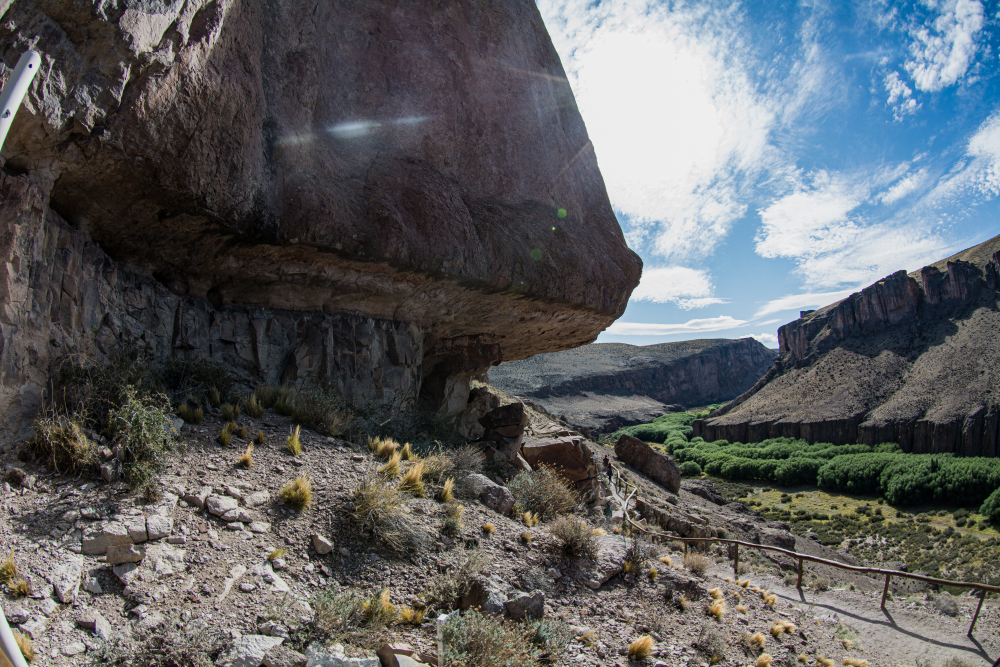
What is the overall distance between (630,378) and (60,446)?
120244 millimetres

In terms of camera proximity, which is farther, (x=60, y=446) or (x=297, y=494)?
(x=297, y=494)

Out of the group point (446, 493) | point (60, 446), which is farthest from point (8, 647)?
point (446, 493)

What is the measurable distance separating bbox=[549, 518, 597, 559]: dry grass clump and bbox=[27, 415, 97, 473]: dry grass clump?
5.53 metres

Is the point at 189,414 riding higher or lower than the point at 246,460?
higher

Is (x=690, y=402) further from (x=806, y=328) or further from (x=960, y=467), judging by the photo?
(x=960, y=467)

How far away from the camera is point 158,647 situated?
355 cm

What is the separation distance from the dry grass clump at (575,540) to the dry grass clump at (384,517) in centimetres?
224

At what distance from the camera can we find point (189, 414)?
6438 millimetres

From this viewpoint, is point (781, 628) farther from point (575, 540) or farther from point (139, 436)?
point (139, 436)

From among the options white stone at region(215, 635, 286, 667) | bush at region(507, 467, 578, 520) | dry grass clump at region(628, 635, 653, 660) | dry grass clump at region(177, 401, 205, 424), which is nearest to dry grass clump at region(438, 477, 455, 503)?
bush at region(507, 467, 578, 520)

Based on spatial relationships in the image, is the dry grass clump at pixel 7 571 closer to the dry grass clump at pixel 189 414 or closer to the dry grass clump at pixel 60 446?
the dry grass clump at pixel 60 446

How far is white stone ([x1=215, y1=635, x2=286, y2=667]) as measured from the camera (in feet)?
11.5

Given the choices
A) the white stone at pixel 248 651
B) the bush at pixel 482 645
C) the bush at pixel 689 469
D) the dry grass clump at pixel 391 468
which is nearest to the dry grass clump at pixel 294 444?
the dry grass clump at pixel 391 468

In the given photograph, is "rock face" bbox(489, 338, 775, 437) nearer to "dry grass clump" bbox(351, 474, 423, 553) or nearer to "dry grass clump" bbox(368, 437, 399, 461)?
"dry grass clump" bbox(368, 437, 399, 461)
